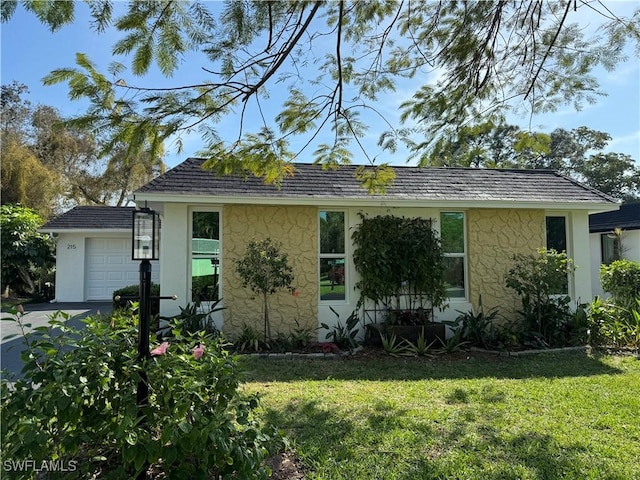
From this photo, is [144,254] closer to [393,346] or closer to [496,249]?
[393,346]

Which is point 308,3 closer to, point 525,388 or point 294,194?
point 294,194

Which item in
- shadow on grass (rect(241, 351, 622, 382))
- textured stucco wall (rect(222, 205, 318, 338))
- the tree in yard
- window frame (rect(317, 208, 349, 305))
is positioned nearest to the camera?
the tree in yard

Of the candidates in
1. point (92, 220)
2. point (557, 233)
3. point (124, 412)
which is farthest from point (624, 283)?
point (92, 220)

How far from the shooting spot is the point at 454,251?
29.1ft

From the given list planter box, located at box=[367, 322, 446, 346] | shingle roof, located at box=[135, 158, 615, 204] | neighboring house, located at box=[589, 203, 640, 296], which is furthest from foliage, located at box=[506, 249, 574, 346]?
neighboring house, located at box=[589, 203, 640, 296]

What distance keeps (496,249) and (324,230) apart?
3.84 m

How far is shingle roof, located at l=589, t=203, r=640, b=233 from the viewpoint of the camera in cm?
1519

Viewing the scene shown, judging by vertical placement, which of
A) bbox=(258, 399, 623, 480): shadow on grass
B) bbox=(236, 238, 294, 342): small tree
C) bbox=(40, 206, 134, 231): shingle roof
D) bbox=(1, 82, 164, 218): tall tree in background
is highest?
bbox=(1, 82, 164, 218): tall tree in background

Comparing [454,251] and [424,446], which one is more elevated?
[454,251]

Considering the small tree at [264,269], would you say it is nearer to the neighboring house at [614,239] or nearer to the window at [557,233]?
the window at [557,233]

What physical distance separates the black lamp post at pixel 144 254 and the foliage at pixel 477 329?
643cm

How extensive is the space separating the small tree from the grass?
147cm

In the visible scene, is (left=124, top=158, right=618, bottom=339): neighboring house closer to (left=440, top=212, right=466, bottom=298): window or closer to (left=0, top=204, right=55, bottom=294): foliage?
(left=440, top=212, right=466, bottom=298): window

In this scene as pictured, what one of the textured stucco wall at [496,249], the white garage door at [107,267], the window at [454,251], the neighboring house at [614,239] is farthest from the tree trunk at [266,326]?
the neighboring house at [614,239]
